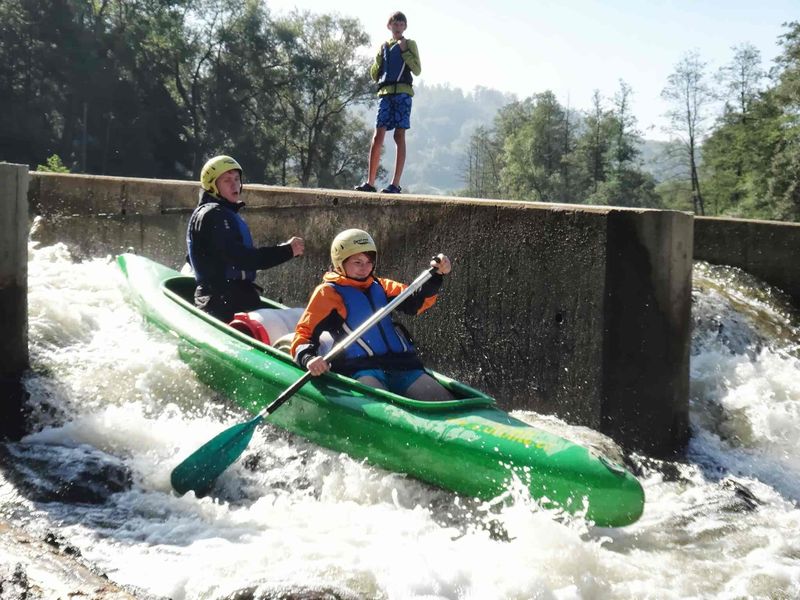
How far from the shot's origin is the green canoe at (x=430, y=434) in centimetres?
405

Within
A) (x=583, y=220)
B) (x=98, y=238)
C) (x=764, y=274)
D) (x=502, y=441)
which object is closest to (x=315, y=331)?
(x=502, y=441)

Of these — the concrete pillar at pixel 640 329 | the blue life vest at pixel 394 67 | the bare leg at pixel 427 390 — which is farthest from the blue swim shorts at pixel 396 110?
the bare leg at pixel 427 390

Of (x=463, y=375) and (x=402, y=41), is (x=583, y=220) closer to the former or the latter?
(x=463, y=375)

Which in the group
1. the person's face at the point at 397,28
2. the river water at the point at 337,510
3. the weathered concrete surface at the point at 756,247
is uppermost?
the person's face at the point at 397,28

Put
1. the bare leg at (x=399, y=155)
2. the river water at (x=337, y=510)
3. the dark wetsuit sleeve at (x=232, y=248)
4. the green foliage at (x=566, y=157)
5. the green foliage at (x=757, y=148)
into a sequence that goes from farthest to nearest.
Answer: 1. the green foliage at (x=566, y=157)
2. the green foliage at (x=757, y=148)
3. the bare leg at (x=399, y=155)
4. the dark wetsuit sleeve at (x=232, y=248)
5. the river water at (x=337, y=510)

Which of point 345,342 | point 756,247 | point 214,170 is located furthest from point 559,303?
point 756,247

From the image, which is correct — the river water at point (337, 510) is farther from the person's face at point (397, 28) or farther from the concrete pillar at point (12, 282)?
the person's face at point (397, 28)

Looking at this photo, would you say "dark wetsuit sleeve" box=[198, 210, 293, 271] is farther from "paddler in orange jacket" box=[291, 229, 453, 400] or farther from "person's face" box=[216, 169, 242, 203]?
"paddler in orange jacket" box=[291, 229, 453, 400]

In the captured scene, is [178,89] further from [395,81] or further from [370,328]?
[370,328]

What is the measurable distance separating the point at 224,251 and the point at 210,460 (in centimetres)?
172

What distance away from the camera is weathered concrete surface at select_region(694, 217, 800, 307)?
828 cm

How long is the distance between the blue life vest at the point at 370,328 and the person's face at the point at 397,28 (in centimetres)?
352

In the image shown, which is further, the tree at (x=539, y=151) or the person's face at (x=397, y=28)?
the tree at (x=539, y=151)

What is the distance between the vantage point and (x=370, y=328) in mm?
5039
